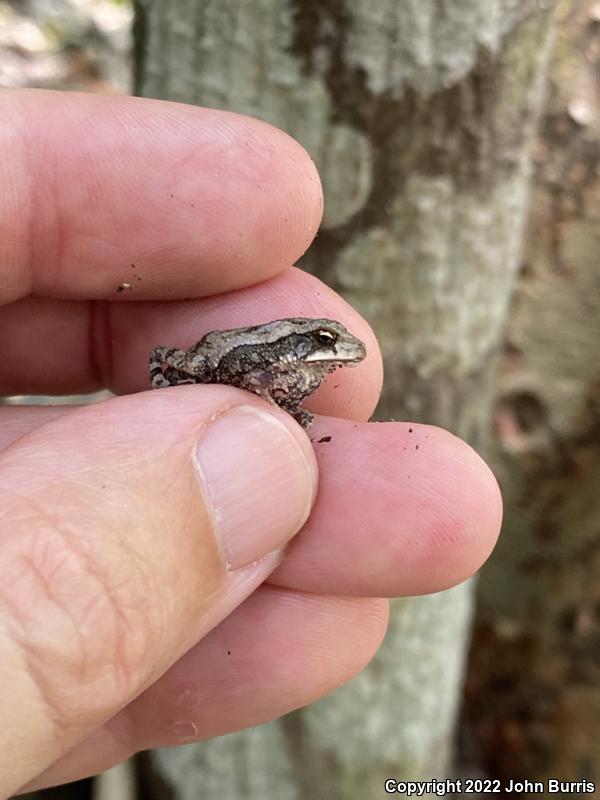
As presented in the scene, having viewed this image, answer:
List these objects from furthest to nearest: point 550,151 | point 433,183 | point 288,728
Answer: point 550,151 → point 288,728 → point 433,183

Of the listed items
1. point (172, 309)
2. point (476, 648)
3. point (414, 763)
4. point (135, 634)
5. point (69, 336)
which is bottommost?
point (476, 648)

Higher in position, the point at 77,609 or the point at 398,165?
the point at 398,165

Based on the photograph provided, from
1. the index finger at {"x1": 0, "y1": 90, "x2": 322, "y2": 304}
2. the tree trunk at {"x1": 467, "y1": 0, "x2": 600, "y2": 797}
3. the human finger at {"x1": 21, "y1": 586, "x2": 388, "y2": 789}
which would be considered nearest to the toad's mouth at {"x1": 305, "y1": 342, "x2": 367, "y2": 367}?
the index finger at {"x1": 0, "y1": 90, "x2": 322, "y2": 304}

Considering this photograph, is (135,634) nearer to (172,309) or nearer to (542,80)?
(172,309)

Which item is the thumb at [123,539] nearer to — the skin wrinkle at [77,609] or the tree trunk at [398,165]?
the skin wrinkle at [77,609]

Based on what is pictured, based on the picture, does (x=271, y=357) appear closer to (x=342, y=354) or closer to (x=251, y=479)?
(x=342, y=354)

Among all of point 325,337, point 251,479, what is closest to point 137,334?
point 325,337

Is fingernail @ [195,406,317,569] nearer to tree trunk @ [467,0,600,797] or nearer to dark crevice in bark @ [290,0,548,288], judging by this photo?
dark crevice in bark @ [290,0,548,288]

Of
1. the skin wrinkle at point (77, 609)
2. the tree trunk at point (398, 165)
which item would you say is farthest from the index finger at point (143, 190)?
the skin wrinkle at point (77, 609)

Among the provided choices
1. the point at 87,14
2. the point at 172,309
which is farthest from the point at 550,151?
the point at 87,14
